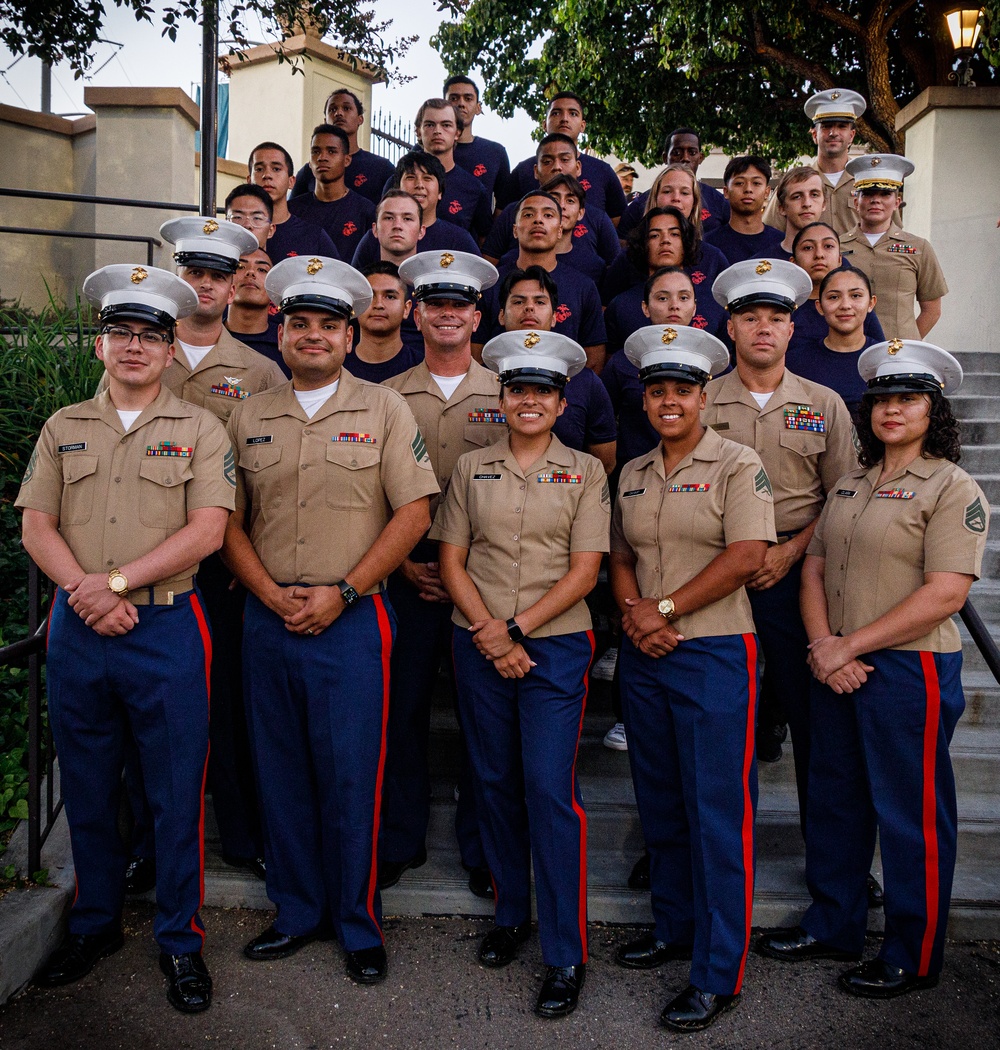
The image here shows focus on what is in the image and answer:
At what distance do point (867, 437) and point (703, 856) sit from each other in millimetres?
1587

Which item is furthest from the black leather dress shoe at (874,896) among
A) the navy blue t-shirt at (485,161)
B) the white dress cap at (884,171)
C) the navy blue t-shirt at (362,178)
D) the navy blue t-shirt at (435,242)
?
the navy blue t-shirt at (362,178)

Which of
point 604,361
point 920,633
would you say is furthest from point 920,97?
point 920,633

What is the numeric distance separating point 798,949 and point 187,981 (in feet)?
6.95

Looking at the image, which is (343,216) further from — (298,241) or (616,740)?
(616,740)

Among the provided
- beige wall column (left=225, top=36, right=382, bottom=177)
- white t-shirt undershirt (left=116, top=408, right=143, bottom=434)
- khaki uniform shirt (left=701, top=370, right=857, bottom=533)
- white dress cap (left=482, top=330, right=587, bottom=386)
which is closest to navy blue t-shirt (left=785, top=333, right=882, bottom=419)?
khaki uniform shirt (left=701, top=370, right=857, bottom=533)

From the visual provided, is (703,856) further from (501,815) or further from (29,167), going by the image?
(29,167)

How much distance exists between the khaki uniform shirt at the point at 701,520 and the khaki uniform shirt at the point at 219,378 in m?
1.61

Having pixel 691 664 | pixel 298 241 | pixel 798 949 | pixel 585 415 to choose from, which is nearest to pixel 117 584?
pixel 691 664

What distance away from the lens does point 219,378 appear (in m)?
3.99

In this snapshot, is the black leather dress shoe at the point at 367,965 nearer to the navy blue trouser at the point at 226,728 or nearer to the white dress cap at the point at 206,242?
the navy blue trouser at the point at 226,728

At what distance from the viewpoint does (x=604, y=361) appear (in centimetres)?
504

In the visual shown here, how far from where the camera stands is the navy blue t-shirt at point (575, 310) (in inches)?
195

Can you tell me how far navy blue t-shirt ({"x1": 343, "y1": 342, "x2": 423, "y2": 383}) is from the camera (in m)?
4.34

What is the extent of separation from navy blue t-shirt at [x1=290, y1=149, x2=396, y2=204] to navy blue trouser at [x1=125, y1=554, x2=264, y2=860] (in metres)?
3.86
